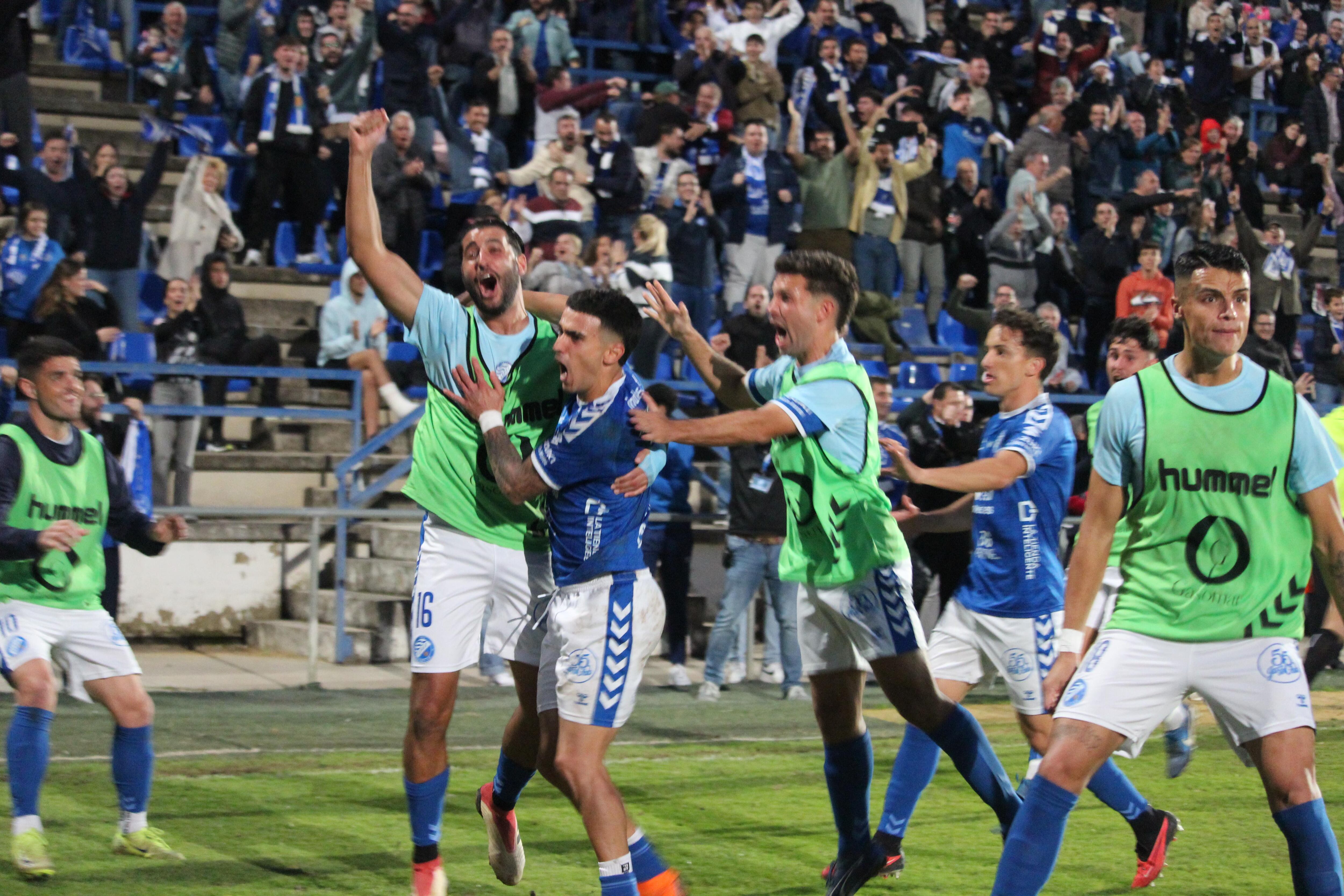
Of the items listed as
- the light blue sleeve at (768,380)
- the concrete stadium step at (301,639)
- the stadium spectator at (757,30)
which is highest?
the stadium spectator at (757,30)

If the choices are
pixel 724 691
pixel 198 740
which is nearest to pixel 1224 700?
pixel 198 740

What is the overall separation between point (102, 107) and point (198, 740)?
10.2 m

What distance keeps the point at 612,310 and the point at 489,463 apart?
0.91m

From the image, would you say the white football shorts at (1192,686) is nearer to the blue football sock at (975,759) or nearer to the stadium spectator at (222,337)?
the blue football sock at (975,759)

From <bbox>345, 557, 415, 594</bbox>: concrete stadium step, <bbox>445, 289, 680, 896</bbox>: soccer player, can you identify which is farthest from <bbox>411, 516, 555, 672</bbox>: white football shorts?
<bbox>345, 557, 415, 594</bbox>: concrete stadium step

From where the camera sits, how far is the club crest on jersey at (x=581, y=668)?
500 centimetres

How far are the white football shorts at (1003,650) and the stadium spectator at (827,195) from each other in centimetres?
953

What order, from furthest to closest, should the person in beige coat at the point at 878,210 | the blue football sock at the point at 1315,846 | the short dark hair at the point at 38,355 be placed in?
1. the person in beige coat at the point at 878,210
2. the short dark hair at the point at 38,355
3. the blue football sock at the point at 1315,846

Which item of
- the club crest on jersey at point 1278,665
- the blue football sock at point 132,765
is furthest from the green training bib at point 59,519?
the club crest on jersey at point 1278,665

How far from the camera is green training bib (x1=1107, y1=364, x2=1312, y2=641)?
4547 millimetres

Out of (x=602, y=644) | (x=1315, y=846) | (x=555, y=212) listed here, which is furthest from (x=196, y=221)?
(x=1315, y=846)

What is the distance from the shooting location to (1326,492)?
4613mm

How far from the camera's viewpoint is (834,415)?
5.43 metres

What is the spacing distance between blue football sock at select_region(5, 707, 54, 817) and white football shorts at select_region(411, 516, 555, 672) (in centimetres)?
156
